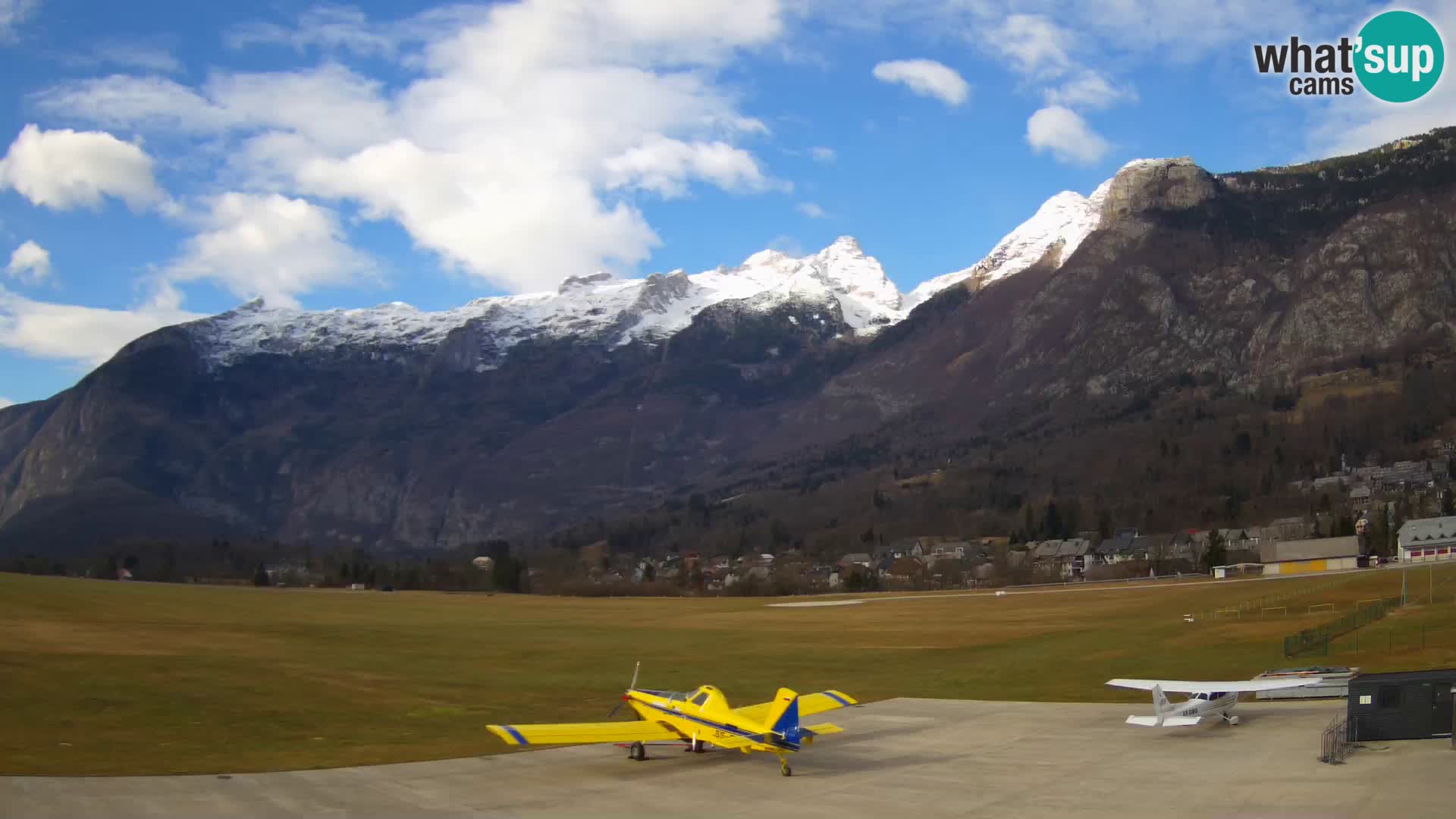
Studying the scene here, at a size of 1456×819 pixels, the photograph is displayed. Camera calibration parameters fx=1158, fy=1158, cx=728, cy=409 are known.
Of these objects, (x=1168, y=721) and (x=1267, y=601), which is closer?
(x=1168, y=721)

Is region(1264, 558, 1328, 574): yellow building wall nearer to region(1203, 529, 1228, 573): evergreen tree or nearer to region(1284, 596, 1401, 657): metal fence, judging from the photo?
region(1203, 529, 1228, 573): evergreen tree

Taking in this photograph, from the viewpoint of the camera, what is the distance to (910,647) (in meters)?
71.2

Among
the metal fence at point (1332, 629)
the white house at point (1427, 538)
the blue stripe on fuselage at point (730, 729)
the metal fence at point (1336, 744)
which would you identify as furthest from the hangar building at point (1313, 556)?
the blue stripe on fuselage at point (730, 729)

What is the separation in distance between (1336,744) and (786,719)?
14.6 m

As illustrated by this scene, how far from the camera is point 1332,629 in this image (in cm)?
6009

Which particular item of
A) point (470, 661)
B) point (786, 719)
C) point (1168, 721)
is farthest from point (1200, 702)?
point (470, 661)

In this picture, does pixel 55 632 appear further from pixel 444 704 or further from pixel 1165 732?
pixel 1165 732

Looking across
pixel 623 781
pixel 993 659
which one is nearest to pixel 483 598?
pixel 993 659

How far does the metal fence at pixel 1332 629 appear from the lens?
5344 centimetres

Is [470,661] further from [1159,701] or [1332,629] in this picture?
[1332,629]

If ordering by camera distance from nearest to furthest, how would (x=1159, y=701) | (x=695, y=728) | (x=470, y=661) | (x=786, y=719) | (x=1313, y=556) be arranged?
(x=786, y=719) < (x=695, y=728) < (x=1159, y=701) < (x=470, y=661) < (x=1313, y=556)

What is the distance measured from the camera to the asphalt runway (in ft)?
87.6

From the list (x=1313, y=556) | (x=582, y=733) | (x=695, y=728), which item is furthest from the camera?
(x=1313, y=556)

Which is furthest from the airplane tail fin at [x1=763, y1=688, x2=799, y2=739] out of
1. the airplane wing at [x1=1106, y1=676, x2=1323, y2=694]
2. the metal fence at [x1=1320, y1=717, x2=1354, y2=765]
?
the metal fence at [x1=1320, y1=717, x2=1354, y2=765]
